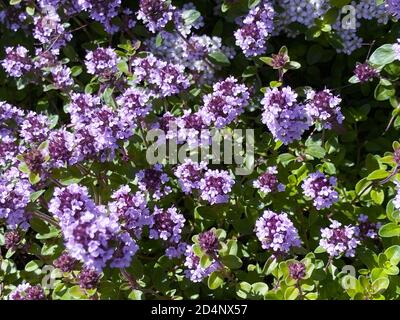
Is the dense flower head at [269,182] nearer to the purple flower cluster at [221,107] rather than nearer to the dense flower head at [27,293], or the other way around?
the purple flower cluster at [221,107]

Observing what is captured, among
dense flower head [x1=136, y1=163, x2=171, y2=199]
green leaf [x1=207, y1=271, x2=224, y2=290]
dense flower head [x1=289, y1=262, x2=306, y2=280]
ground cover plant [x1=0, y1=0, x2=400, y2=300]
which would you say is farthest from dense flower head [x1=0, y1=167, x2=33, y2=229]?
dense flower head [x1=289, y1=262, x2=306, y2=280]

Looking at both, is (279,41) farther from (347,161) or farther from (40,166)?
(40,166)

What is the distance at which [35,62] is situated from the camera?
11.7ft

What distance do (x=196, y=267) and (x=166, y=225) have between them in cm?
25

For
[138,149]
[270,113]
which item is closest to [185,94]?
[138,149]

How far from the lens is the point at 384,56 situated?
3314 mm

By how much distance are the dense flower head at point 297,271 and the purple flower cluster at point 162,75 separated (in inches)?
42.9

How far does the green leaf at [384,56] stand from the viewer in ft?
10.8

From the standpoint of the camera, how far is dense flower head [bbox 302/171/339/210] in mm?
3004

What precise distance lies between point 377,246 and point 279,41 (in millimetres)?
1470

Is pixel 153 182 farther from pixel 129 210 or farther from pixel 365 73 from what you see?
pixel 365 73

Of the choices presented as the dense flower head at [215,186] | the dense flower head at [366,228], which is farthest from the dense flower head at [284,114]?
the dense flower head at [366,228]

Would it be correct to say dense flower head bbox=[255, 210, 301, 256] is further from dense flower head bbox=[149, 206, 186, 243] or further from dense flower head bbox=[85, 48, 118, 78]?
dense flower head bbox=[85, 48, 118, 78]

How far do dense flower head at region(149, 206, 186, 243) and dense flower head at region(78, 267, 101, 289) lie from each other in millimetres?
318
